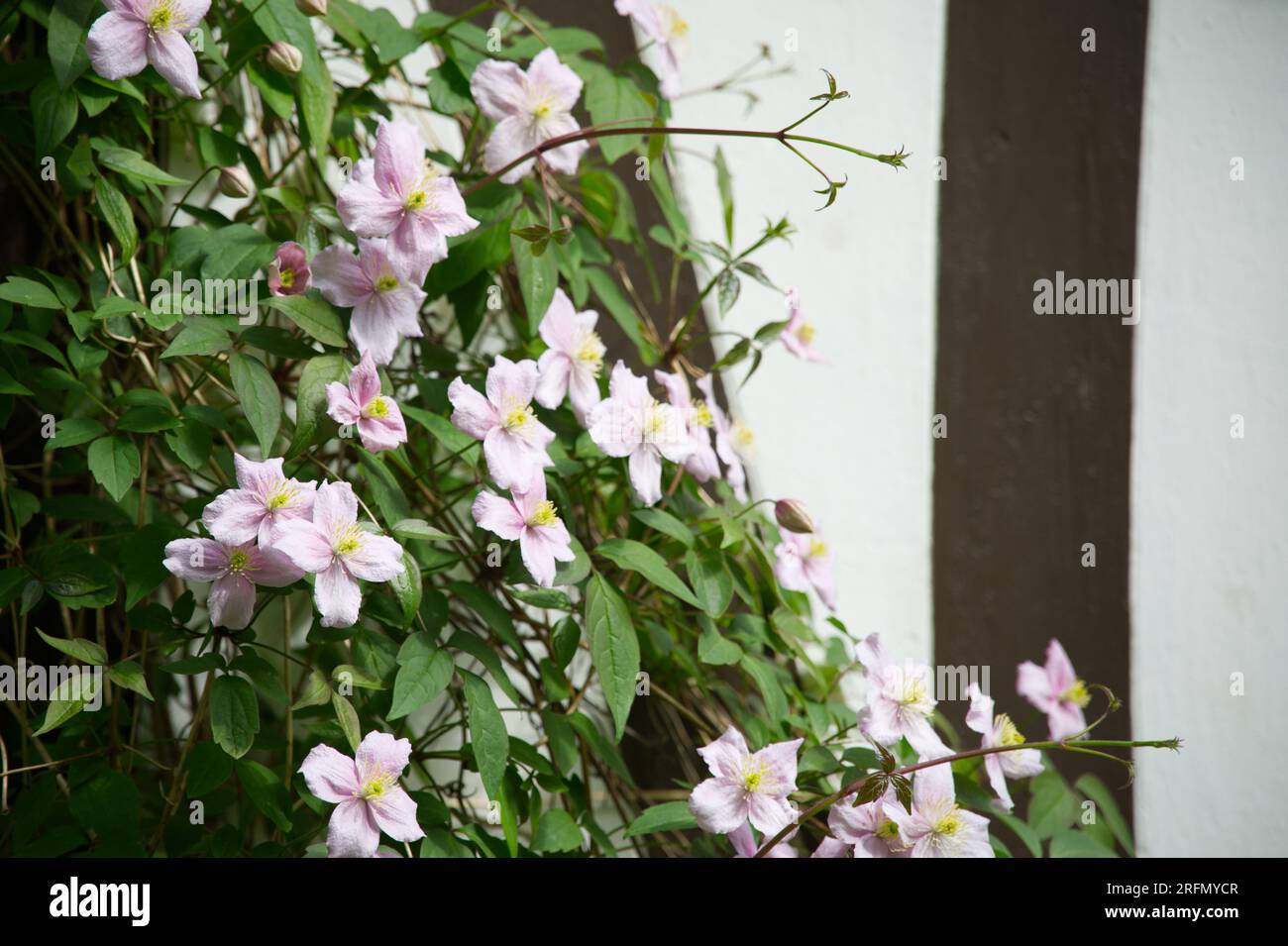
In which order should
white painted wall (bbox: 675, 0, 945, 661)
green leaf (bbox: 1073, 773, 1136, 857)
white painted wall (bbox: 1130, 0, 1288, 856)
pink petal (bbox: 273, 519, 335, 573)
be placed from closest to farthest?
1. pink petal (bbox: 273, 519, 335, 573)
2. green leaf (bbox: 1073, 773, 1136, 857)
3. white painted wall (bbox: 675, 0, 945, 661)
4. white painted wall (bbox: 1130, 0, 1288, 856)

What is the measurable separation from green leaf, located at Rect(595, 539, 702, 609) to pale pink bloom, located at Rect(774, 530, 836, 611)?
170 millimetres

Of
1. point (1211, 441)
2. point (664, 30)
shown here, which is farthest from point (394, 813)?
point (1211, 441)

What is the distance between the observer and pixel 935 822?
837 mm

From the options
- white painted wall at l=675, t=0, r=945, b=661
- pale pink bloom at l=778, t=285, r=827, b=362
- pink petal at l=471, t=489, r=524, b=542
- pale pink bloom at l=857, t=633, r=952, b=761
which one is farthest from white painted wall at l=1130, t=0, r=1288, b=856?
pink petal at l=471, t=489, r=524, b=542

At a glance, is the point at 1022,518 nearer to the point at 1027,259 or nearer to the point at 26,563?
the point at 1027,259

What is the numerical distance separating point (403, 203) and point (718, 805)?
542 mm

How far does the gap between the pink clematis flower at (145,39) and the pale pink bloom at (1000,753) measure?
84cm

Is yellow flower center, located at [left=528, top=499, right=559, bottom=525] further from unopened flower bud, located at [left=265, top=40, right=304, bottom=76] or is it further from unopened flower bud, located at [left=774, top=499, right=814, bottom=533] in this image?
unopened flower bud, located at [left=265, top=40, right=304, bottom=76]

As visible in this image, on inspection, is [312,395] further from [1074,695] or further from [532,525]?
[1074,695]

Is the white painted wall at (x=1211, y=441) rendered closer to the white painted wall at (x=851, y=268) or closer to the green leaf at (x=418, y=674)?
the white painted wall at (x=851, y=268)

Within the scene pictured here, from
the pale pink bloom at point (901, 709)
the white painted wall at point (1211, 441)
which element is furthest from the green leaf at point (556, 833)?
the white painted wall at point (1211, 441)

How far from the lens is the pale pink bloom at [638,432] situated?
869 mm

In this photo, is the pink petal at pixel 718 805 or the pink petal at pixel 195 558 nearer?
the pink petal at pixel 195 558

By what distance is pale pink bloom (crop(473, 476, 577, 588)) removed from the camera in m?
0.78
